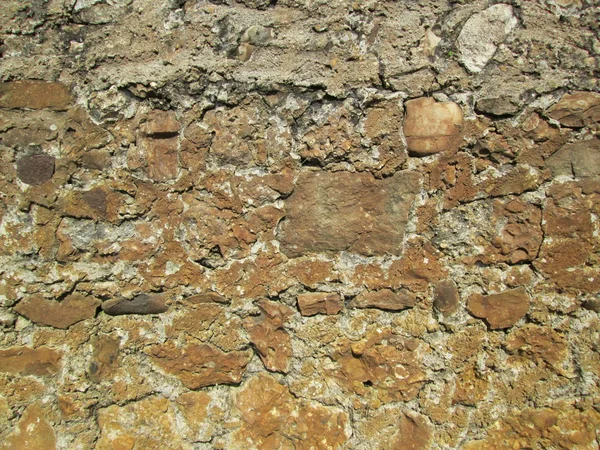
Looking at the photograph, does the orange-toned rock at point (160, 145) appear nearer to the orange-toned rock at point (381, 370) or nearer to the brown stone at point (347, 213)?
the brown stone at point (347, 213)

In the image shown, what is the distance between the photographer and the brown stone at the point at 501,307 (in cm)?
147

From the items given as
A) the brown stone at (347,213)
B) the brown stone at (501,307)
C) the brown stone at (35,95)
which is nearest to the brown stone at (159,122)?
the brown stone at (35,95)

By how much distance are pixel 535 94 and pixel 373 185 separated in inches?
19.3

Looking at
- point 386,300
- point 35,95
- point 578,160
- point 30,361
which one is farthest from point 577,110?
point 30,361

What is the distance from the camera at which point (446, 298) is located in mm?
1485

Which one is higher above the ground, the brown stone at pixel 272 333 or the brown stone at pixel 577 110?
the brown stone at pixel 577 110

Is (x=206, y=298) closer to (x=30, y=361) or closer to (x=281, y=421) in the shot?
(x=281, y=421)

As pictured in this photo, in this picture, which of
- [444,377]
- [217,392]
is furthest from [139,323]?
[444,377]

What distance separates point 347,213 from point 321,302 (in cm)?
27

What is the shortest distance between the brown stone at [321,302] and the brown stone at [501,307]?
1.23 ft

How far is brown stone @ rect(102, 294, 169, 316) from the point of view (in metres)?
1.51

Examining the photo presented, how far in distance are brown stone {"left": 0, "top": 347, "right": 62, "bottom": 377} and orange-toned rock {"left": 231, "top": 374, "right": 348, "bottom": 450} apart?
1.82 ft

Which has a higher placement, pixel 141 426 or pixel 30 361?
pixel 30 361

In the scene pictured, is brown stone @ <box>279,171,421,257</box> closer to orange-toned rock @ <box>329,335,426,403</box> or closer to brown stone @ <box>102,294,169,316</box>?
orange-toned rock @ <box>329,335,426,403</box>
